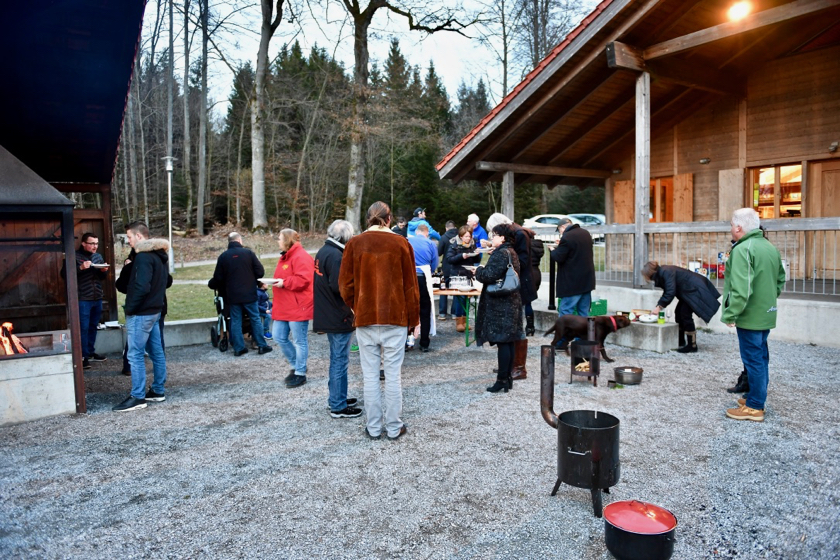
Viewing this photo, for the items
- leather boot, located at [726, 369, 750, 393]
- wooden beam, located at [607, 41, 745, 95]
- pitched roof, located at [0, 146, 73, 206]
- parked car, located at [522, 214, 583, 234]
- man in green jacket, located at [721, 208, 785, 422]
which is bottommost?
leather boot, located at [726, 369, 750, 393]

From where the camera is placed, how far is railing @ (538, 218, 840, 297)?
8.59 m

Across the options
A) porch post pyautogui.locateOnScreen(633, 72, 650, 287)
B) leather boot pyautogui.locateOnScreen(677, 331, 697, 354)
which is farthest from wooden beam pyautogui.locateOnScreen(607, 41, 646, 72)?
leather boot pyautogui.locateOnScreen(677, 331, 697, 354)

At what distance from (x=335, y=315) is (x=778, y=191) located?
1038 centimetres

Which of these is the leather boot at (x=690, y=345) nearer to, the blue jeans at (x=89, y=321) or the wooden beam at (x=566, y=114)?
the wooden beam at (x=566, y=114)

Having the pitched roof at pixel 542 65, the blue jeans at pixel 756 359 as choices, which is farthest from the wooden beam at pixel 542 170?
the blue jeans at pixel 756 359

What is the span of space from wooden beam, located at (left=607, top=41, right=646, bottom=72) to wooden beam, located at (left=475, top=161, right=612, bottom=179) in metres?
3.28

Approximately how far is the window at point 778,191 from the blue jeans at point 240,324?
9621mm

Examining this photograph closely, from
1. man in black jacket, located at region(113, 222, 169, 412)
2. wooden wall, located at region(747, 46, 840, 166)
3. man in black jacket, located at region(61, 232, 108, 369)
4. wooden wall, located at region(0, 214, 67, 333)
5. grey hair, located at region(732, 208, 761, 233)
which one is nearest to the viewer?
grey hair, located at region(732, 208, 761, 233)

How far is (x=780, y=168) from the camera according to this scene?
455 inches

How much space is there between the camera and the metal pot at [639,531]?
2.80 m

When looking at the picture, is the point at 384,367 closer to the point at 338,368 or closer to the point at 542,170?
the point at 338,368

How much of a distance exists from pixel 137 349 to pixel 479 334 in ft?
11.5

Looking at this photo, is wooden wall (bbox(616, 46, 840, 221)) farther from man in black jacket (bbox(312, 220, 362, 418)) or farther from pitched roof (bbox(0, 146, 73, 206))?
pitched roof (bbox(0, 146, 73, 206))

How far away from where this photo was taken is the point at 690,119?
507 inches
